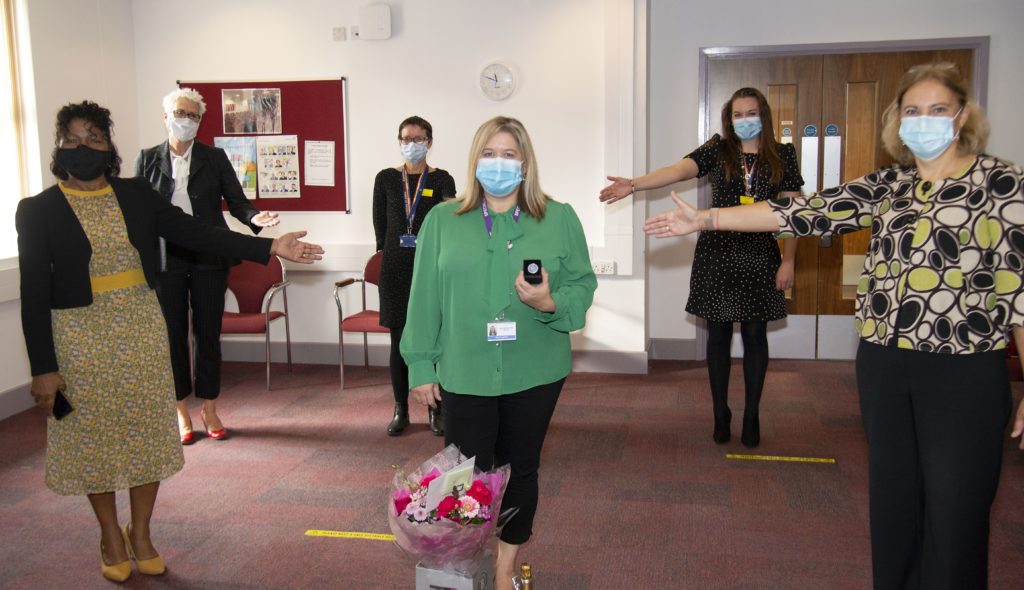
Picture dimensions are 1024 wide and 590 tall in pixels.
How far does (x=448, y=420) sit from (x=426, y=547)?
422 mm

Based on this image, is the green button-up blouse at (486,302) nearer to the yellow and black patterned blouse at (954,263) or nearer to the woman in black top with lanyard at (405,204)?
the yellow and black patterned blouse at (954,263)

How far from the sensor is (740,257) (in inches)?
170

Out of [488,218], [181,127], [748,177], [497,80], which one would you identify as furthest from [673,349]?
[488,218]

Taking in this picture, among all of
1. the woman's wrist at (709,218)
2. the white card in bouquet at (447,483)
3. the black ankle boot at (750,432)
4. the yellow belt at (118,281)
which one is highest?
the woman's wrist at (709,218)

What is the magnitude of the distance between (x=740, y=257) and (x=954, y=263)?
6.94 ft

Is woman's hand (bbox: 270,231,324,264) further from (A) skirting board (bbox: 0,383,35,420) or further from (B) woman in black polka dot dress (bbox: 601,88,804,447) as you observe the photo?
(A) skirting board (bbox: 0,383,35,420)

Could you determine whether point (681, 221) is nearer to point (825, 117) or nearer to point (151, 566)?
point (151, 566)

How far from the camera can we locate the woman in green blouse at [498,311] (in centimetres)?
255

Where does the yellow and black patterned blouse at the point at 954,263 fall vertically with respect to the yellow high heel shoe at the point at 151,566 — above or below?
above

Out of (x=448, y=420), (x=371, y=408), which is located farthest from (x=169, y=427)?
(x=371, y=408)

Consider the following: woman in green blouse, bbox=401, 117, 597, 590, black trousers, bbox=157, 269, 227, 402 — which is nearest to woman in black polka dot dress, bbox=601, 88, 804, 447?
woman in green blouse, bbox=401, 117, 597, 590

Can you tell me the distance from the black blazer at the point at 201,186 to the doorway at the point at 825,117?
3556mm

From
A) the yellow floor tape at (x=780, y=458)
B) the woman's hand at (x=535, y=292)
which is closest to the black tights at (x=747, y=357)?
the yellow floor tape at (x=780, y=458)

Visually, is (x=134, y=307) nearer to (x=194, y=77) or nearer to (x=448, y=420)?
(x=448, y=420)
